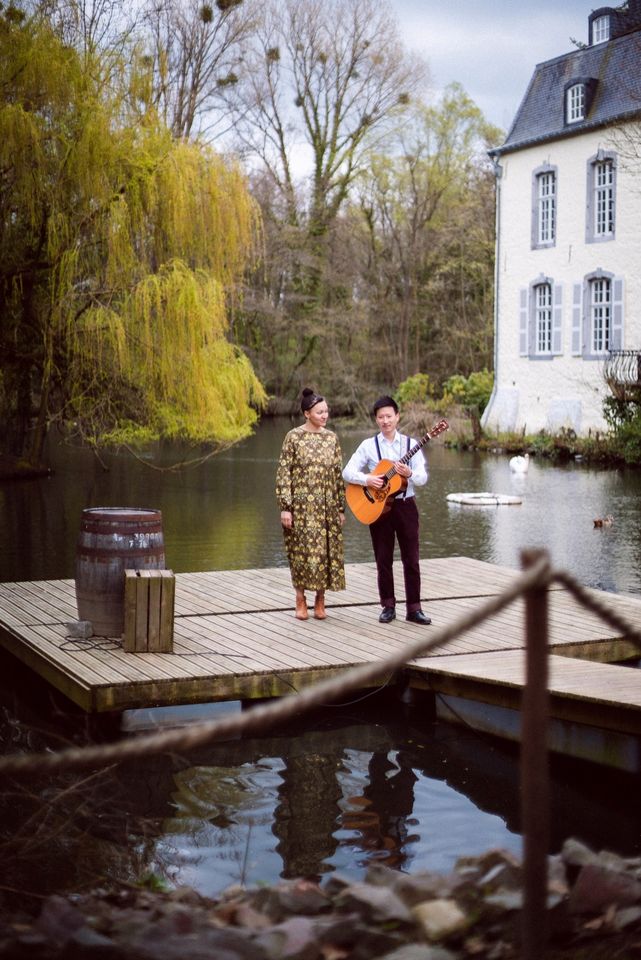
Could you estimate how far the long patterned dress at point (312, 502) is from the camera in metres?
8.61

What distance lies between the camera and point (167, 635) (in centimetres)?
788

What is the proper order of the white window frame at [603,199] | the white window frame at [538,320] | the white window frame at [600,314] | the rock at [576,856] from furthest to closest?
the white window frame at [538,320] → the white window frame at [600,314] → the white window frame at [603,199] → the rock at [576,856]

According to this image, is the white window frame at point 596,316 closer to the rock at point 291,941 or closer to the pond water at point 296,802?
the pond water at point 296,802

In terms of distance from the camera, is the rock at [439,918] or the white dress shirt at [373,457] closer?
the rock at [439,918]

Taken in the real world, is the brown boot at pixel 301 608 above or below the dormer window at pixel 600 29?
below

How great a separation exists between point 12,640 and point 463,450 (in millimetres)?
26807

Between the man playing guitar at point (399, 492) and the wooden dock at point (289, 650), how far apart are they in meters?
0.40

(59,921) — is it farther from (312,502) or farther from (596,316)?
(596,316)

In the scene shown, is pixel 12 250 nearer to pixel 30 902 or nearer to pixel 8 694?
pixel 8 694

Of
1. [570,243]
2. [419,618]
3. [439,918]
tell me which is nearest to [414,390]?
[570,243]

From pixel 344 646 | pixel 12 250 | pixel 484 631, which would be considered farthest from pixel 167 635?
pixel 12 250

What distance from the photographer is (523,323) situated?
35781 mm

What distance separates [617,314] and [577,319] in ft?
4.87

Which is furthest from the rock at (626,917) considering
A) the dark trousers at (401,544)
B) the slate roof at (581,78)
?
the slate roof at (581,78)
